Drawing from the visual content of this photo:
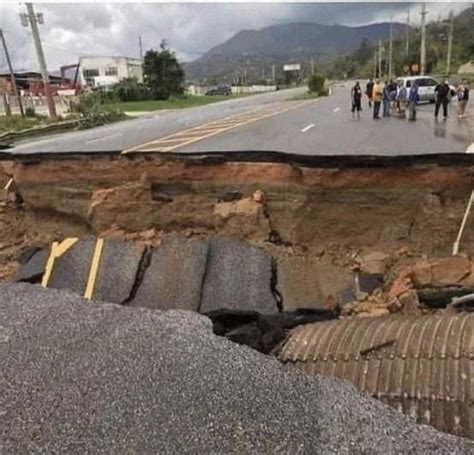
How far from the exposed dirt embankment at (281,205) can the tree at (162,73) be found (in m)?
57.6

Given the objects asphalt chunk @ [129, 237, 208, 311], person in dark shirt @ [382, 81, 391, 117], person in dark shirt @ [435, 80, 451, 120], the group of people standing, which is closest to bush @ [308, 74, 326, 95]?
the group of people standing

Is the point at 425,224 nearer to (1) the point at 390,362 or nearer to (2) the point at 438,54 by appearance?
(1) the point at 390,362

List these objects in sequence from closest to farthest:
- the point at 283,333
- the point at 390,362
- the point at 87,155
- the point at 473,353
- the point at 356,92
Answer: the point at 473,353 < the point at 390,362 < the point at 283,333 < the point at 87,155 < the point at 356,92

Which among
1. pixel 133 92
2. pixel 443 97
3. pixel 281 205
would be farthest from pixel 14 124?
pixel 133 92

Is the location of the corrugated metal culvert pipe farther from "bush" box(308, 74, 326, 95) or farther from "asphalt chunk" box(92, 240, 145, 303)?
"bush" box(308, 74, 326, 95)

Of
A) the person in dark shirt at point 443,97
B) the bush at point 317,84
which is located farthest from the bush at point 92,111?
the bush at point 317,84

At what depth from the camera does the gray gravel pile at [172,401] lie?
13.3ft

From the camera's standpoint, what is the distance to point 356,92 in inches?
840

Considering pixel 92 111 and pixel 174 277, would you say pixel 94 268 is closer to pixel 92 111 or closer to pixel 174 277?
pixel 174 277

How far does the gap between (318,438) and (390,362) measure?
1.19 metres

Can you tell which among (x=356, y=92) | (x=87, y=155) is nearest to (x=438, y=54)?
(x=356, y=92)

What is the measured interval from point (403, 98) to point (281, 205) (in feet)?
45.5

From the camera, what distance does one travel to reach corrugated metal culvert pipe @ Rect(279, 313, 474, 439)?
4348 millimetres

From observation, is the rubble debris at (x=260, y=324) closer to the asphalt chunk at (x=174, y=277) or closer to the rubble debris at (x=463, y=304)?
the asphalt chunk at (x=174, y=277)
